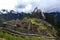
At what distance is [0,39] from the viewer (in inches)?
376

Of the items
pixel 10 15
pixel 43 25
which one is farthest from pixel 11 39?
pixel 10 15

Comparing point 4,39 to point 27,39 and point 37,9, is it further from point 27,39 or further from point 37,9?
point 37,9

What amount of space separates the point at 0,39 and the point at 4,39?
31 cm

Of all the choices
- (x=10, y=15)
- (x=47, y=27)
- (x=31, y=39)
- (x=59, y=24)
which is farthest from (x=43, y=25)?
(x=10, y=15)

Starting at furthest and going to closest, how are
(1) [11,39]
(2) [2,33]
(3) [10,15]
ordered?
(3) [10,15] → (2) [2,33] → (1) [11,39]

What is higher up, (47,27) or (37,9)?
(37,9)

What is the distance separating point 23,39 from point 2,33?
1036 mm

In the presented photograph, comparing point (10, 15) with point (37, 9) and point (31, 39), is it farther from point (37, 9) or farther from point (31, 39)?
point (31, 39)

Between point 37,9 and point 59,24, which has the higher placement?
point 37,9

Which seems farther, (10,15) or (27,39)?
(10,15)

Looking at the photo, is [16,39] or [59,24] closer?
[16,39]

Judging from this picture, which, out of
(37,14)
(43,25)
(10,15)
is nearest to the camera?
(43,25)

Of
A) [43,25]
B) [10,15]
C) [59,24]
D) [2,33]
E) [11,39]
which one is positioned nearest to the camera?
[11,39]

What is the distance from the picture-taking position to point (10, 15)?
11194 cm
